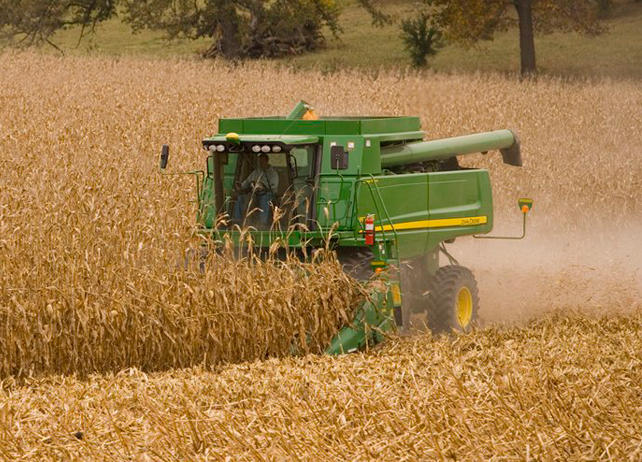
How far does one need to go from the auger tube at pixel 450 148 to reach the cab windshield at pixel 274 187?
104 cm

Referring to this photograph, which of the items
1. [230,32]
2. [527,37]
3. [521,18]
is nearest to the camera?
[527,37]

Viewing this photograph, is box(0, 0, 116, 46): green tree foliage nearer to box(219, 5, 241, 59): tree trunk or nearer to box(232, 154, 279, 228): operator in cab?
box(219, 5, 241, 59): tree trunk

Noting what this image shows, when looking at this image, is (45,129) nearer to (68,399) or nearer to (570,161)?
(570,161)

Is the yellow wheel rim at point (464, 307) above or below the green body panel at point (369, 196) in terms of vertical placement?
below

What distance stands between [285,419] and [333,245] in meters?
3.10

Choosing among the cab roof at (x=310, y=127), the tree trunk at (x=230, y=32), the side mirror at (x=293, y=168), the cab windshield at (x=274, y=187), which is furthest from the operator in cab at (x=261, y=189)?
the tree trunk at (x=230, y=32)

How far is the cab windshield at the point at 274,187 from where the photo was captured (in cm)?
919

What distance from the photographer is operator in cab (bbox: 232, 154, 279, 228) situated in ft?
30.3

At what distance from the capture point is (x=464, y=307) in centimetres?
1027

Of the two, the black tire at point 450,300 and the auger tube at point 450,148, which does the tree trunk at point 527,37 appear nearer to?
the auger tube at point 450,148

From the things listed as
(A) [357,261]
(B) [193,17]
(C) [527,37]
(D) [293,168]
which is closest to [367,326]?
(A) [357,261]

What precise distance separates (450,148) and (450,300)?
191cm

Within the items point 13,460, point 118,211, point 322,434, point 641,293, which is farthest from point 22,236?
point 641,293

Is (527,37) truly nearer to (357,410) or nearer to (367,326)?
(367,326)
